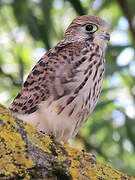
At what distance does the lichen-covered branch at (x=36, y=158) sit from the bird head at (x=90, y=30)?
7.09 feet

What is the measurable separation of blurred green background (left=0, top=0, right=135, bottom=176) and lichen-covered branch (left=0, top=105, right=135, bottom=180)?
249cm

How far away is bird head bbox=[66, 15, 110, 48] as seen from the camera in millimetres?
5125

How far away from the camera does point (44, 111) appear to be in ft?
14.3

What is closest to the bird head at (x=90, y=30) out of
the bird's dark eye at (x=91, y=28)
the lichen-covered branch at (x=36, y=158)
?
the bird's dark eye at (x=91, y=28)

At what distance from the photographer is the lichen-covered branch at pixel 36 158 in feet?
8.81

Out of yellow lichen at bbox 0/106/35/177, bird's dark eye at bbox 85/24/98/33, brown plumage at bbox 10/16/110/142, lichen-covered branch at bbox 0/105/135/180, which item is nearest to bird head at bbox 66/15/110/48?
bird's dark eye at bbox 85/24/98/33

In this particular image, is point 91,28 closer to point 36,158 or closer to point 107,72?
point 107,72

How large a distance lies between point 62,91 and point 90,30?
3.44 ft

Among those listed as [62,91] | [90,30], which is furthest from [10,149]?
[90,30]

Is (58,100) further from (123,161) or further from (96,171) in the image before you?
(123,161)

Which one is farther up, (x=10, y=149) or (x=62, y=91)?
(x=62, y=91)

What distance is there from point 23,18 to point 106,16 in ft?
7.87

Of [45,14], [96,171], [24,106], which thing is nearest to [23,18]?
[45,14]

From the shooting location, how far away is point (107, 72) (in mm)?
5488
